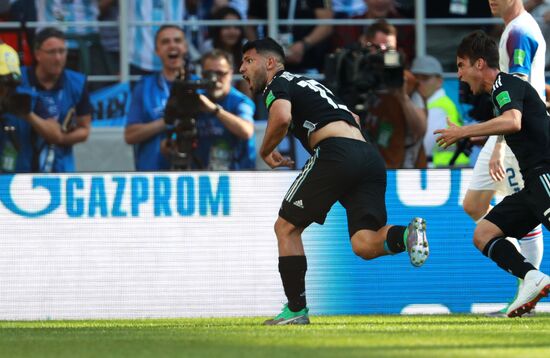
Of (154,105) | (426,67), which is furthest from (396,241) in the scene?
(426,67)

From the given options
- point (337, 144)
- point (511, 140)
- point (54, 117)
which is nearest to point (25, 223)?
point (54, 117)

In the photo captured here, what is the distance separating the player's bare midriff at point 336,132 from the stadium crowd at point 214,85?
8.63 ft

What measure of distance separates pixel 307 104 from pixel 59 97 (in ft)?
15.9

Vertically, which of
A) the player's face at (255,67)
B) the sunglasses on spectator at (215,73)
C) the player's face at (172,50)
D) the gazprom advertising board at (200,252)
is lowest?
the gazprom advertising board at (200,252)

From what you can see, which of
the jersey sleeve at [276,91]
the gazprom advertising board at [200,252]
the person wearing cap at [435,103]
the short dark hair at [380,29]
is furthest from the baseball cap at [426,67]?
the jersey sleeve at [276,91]

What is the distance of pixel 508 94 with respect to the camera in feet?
28.3

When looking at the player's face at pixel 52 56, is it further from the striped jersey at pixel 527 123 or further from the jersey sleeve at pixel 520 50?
the striped jersey at pixel 527 123

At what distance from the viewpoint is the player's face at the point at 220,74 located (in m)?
12.7

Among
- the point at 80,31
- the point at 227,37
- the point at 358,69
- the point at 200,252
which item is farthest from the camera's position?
the point at 80,31

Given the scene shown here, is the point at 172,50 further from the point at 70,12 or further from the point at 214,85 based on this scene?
the point at 70,12

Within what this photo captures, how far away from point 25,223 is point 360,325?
3230 millimetres

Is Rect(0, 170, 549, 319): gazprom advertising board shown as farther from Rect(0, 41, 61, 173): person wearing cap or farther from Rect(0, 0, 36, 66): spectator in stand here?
Rect(0, 0, 36, 66): spectator in stand

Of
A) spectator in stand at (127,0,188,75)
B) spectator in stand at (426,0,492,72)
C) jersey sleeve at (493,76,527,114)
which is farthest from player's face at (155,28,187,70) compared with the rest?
jersey sleeve at (493,76,527,114)

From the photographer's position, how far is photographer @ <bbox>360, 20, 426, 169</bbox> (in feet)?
41.5
